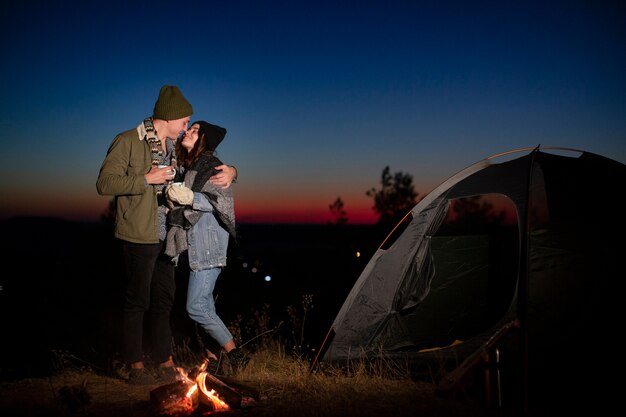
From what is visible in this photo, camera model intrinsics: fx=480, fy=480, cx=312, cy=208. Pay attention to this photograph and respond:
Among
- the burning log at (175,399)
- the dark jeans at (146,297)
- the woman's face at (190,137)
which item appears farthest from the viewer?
the woman's face at (190,137)

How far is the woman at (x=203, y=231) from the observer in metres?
3.91

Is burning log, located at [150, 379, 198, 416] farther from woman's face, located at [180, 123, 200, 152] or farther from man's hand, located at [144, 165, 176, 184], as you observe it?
woman's face, located at [180, 123, 200, 152]

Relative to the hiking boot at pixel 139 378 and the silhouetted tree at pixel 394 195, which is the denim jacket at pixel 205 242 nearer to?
the hiking boot at pixel 139 378

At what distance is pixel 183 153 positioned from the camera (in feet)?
13.9

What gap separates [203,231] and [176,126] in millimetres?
924

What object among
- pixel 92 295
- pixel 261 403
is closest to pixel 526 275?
pixel 261 403

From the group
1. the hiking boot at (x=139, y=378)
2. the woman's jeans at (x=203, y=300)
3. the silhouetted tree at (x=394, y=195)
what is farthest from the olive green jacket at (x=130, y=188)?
the silhouetted tree at (x=394, y=195)

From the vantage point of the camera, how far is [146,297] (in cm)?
400

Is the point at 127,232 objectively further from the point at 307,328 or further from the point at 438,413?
the point at 307,328

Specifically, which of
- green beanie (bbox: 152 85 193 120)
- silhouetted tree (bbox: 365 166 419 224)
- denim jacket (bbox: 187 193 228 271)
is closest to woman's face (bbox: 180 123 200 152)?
green beanie (bbox: 152 85 193 120)

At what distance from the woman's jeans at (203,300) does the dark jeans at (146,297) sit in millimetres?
341

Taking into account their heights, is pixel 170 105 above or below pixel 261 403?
above

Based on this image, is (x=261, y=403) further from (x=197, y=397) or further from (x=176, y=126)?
(x=176, y=126)

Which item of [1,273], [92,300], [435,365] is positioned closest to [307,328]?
[435,365]
